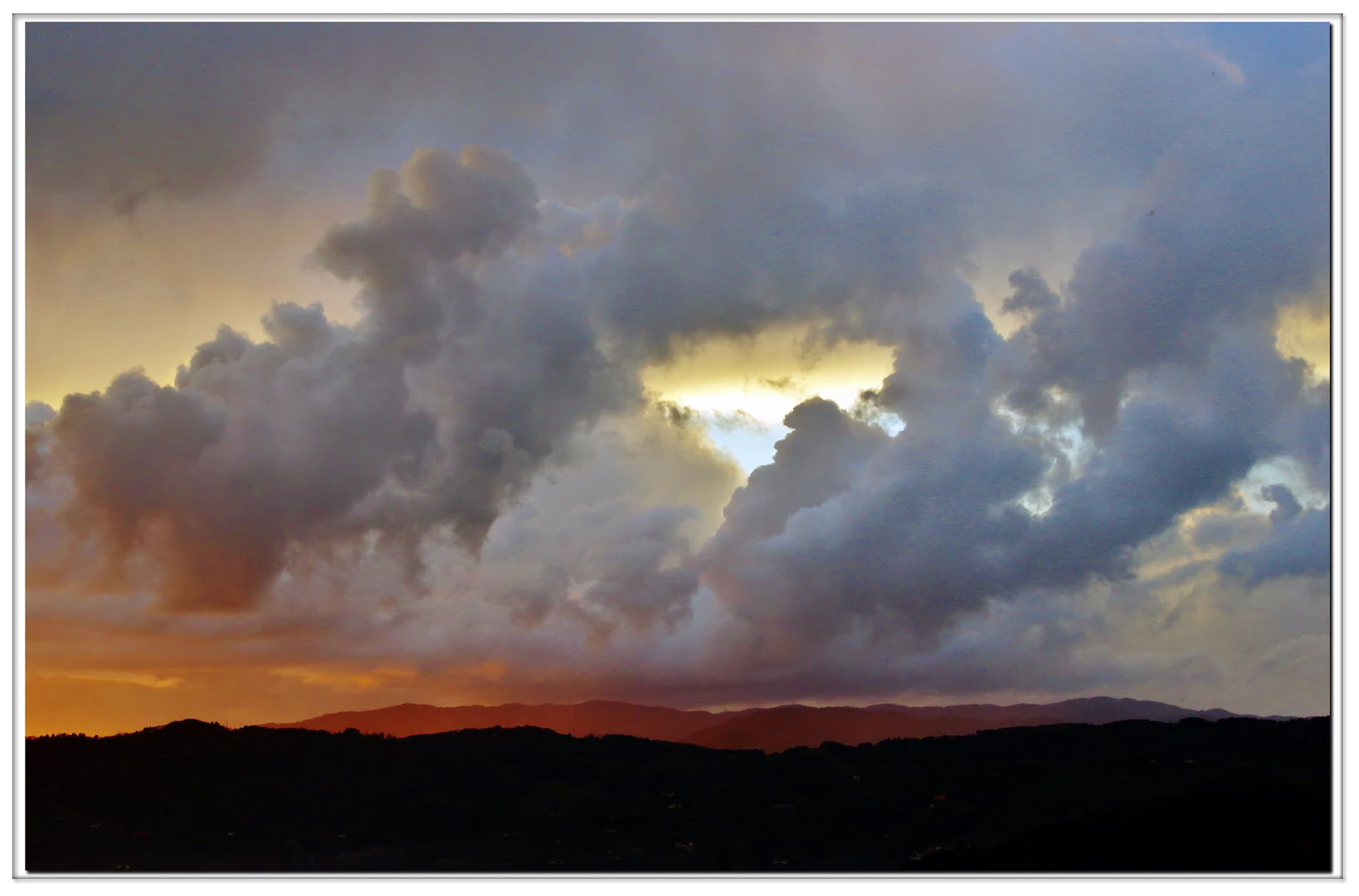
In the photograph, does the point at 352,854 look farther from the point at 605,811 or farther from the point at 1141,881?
the point at 1141,881

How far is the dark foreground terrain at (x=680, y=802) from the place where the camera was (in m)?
31.5

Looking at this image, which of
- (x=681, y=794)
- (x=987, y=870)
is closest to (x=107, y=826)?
(x=681, y=794)

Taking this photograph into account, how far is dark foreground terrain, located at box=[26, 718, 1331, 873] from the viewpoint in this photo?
31500mm

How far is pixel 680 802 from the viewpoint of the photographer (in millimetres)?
50781

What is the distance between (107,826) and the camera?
129ft

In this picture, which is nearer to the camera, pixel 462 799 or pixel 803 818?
pixel 803 818
